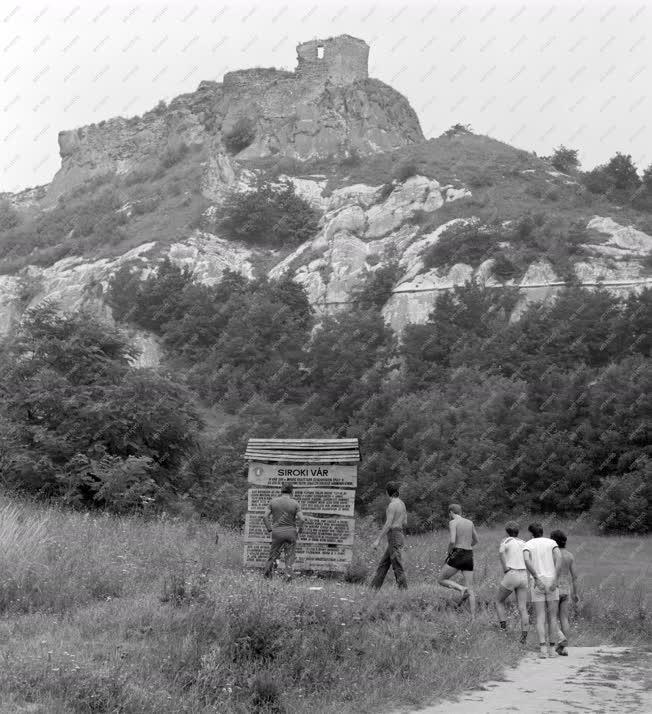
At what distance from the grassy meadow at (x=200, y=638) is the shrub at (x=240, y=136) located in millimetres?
86739

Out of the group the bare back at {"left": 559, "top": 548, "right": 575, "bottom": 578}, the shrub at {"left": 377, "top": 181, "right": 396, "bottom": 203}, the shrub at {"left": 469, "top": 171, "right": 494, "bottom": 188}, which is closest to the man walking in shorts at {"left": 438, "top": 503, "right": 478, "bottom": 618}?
the bare back at {"left": 559, "top": 548, "right": 575, "bottom": 578}

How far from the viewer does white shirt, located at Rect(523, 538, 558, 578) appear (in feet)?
41.1

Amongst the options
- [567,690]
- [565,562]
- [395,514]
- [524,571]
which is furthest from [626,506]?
[567,690]

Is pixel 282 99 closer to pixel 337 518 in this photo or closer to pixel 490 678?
pixel 337 518

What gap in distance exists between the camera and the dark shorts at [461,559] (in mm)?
14625

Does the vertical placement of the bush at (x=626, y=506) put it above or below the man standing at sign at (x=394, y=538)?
below

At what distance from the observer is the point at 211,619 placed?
971 centimetres

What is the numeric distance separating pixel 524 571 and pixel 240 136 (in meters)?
89.4

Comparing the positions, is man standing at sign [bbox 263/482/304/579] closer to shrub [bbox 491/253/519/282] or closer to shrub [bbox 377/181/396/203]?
shrub [bbox 491/253/519/282]

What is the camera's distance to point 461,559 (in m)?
14.6

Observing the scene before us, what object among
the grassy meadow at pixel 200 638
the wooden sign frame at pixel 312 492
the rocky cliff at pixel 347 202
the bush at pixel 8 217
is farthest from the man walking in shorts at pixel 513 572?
the bush at pixel 8 217

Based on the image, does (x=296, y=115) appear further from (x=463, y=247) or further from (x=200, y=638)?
(x=200, y=638)

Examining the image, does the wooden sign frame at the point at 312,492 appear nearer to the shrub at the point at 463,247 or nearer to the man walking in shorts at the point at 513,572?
the man walking in shorts at the point at 513,572

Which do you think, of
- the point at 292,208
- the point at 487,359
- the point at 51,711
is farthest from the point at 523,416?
the point at 51,711
